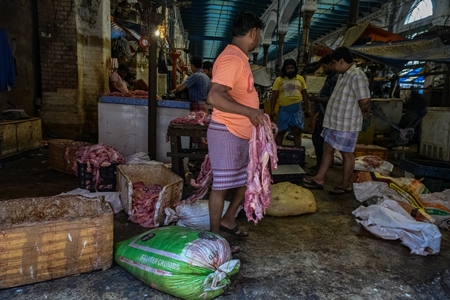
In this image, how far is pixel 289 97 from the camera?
19.7 feet

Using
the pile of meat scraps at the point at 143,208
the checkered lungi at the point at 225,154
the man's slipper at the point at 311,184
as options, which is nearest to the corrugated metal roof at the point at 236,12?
the man's slipper at the point at 311,184

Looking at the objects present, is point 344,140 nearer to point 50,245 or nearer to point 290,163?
point 290,163

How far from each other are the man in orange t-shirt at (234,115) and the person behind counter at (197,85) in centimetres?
339

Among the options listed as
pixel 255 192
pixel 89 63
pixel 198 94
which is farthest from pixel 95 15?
pixel 255 192

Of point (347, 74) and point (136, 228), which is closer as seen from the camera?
point (136, 228)

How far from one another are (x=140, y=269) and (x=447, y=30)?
823 cm

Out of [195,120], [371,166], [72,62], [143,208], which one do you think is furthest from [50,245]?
[72,62]

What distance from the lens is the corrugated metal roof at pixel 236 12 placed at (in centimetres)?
1888

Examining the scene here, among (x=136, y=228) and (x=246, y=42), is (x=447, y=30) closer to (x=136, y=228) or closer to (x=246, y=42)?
(x=246, y=42)

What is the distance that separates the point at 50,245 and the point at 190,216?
1360 mm

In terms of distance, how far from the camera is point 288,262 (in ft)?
8.90

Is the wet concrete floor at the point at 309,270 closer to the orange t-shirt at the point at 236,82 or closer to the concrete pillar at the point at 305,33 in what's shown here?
the orange t-shirt at the point at 236,82

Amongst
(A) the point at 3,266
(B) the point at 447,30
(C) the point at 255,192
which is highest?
(B) the point at 447,30

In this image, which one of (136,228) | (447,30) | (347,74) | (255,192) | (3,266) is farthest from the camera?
(447,30)
